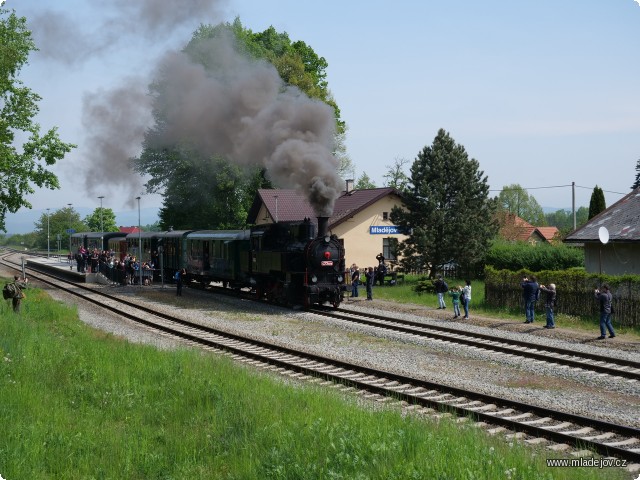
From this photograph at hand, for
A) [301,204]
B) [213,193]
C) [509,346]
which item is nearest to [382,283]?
[301,204]

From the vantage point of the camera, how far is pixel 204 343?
1770 cm

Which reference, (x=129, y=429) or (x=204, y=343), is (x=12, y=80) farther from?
(x=129, y=429)

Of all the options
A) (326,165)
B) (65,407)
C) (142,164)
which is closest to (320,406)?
(65,407)

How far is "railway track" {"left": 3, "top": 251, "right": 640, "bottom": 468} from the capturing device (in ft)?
28.6

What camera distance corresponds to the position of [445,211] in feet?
106

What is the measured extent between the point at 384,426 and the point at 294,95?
21.8 m

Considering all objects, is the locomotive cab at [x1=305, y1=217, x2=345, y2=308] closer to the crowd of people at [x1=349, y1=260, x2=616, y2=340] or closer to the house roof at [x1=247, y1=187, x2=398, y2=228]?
the crowd of people at [x1=349, y1=260, x2=616, y2=340]

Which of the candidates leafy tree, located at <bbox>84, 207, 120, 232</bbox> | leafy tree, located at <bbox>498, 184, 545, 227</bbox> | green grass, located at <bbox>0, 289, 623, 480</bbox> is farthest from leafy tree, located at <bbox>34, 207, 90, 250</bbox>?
green grass, located at <bbox>0, 289, 623, 480</bbox>

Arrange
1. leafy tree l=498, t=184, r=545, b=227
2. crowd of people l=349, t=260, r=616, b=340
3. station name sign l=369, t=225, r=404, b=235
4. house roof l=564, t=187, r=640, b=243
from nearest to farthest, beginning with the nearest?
1. crowd of people l=349, t=260, r=616, b=340
2. house roof l=564, t=187, r=640, b=243
3. station name sign l=369, t=225, r=404, b=235
4. leafy tree l=498, t=184, r=545, b=227

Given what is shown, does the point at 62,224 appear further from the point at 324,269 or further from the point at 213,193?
the point at 324,269

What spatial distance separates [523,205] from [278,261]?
101761 mm

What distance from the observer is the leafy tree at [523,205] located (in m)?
114

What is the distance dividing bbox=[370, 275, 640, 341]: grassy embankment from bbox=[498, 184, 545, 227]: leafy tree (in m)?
83.4

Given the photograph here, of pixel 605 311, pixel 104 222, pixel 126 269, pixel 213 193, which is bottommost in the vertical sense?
pixel 605 311
